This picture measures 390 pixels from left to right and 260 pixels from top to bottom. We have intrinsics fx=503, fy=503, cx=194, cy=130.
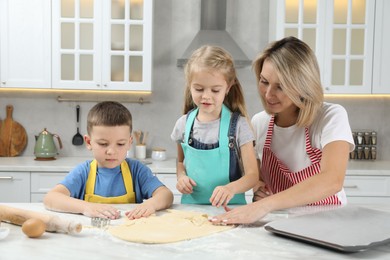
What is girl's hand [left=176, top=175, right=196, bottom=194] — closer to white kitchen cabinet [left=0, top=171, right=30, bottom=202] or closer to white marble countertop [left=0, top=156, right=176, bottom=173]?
white marble countertop [left=0, top=156, right=176, bottom=173]

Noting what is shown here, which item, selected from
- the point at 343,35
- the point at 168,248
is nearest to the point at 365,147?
the point at 343,35

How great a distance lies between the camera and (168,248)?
3.95ft

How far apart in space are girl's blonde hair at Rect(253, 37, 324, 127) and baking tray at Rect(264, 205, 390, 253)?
430 mm

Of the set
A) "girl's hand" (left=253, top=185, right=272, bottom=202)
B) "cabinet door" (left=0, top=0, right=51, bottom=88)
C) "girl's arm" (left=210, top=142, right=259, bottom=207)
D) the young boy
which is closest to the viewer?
"girl's arm" (left=210, top=142, right=259, bottom=207)

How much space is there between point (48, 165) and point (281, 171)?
1.96 m

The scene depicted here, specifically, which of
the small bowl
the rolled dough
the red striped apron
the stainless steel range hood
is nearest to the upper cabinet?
the stainless steel range hood

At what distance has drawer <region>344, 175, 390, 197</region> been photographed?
3373mm

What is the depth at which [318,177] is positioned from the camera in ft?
5.23

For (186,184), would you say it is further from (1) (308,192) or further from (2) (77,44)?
(2) (77,44)

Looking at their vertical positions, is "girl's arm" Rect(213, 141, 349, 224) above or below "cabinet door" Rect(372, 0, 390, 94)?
below

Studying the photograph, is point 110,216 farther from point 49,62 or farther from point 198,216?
point 49,62

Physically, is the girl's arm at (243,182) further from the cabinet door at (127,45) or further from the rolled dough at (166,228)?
the cabinet door at (127,45)

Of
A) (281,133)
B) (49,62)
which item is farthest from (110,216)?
(49,62)

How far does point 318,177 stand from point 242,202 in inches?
17.1
